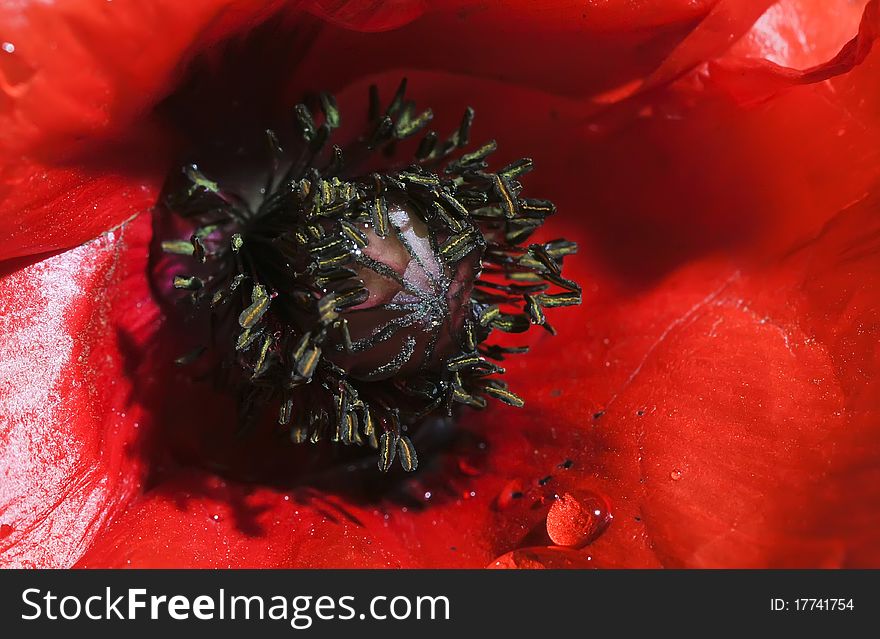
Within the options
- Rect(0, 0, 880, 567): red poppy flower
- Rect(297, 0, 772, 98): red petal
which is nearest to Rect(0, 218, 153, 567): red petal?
Rect(0, 0, 880, 567): red poppy flower

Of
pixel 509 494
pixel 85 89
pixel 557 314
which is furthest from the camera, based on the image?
pixel 557 314

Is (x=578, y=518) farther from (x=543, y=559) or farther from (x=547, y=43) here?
(x=547, y=43)

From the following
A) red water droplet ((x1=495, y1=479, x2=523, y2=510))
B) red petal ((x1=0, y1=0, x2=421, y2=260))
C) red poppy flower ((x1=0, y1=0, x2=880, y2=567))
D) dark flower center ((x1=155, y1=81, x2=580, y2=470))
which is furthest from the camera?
red water droplet ((x1=495, y1=479, x2=523, y2=510))

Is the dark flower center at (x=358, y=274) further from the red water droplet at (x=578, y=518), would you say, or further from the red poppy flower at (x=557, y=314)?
the red water droplet at (x=578, y=518)

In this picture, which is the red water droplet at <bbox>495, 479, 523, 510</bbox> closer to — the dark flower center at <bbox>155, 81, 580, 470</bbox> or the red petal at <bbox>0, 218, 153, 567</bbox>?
the dark flower center at <bbox>155, 81, 580, 470</bbox>

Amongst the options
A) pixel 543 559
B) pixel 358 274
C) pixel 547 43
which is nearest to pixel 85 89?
pixel 358 274

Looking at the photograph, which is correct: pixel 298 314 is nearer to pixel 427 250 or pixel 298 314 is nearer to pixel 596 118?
pixel 427 250
